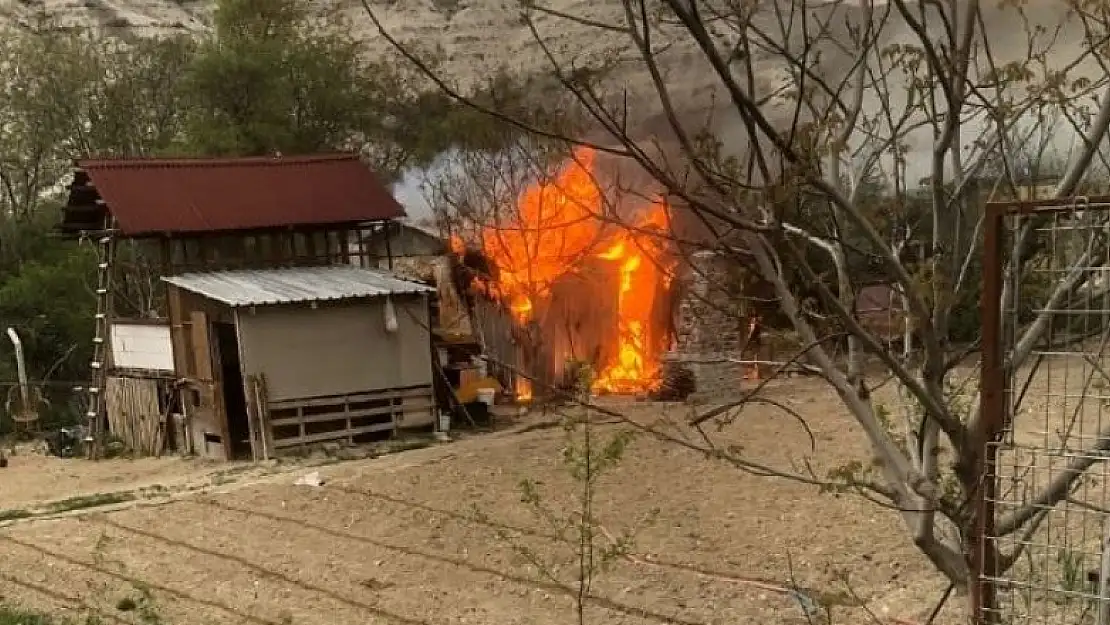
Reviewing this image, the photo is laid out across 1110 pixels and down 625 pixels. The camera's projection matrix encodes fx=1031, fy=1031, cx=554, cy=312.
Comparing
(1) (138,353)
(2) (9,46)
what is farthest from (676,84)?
(2) (9,46)

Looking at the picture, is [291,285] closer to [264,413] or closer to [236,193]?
[264,413]

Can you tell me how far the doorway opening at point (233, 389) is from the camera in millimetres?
14594

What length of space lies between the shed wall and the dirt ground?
1.46 m

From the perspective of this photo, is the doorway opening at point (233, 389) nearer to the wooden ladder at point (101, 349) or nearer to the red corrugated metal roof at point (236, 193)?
the red corrugated metal roof at point (236, 193)

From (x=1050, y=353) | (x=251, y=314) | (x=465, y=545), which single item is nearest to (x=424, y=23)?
(x=251, y=314)

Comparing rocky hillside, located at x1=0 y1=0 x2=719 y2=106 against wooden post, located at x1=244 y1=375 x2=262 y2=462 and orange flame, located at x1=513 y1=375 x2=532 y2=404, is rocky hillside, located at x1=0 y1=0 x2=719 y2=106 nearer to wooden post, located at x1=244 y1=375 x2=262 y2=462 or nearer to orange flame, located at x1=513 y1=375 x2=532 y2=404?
orange flame, located at x1=513 y1=375 x2=532 y2=404

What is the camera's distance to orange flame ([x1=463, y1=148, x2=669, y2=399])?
61.1 feet

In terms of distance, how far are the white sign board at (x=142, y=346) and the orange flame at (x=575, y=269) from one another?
592cm

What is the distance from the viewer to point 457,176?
22062 millimetres

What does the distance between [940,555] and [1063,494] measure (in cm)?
46

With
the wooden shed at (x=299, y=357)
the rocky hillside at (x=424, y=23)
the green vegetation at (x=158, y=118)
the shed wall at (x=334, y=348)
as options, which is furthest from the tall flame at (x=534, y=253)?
the rocky hillside at (x=424, y=23)

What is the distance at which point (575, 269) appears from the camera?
765 inches

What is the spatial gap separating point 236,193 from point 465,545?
881 centimetres

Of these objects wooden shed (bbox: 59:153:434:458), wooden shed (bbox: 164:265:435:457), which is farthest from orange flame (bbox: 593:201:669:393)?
wooden shed (bbox: 164:265:435:457)
